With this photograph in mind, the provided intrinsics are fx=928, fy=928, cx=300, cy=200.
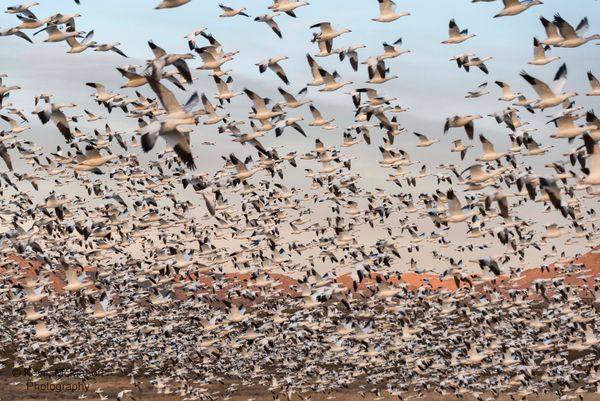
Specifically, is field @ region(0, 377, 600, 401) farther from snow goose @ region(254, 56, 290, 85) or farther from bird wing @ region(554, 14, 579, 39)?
bird wing @ region(554, 14, 579, 39)

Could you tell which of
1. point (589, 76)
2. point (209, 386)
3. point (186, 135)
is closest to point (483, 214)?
point (589, 76)

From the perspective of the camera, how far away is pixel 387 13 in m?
30.2

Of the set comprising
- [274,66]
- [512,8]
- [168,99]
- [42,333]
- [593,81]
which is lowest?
[42,333]

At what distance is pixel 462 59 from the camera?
32.9 meters

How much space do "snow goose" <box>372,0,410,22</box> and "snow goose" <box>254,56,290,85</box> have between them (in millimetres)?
4016

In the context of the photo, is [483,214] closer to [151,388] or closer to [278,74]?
[278,74]

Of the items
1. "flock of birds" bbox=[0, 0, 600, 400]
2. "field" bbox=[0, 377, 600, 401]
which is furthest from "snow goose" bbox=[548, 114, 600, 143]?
"field" bbox=[0, 377, 600, 401]

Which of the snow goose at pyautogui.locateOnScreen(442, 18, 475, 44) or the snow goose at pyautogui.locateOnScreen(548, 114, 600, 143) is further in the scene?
the snow goose at pyautogui.locateOnScreen(442, 18, 475, 44)

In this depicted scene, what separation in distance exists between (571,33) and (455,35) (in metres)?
5.63

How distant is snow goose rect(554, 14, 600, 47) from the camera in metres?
26.8

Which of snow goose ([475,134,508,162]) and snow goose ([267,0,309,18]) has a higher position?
snow goose ([267,0,309,18])

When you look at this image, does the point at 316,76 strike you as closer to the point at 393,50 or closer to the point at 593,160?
the point at 393,50

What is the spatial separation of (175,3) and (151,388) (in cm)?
3652

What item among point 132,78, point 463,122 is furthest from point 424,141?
→ point 132,78
